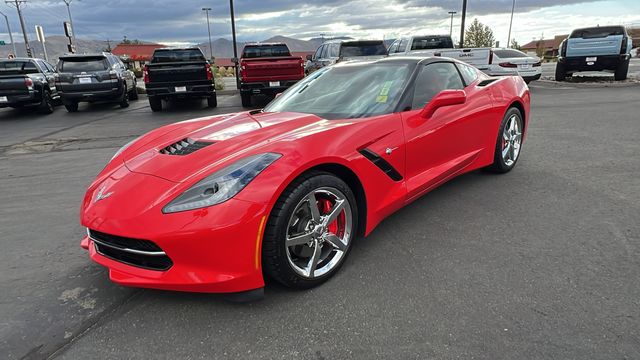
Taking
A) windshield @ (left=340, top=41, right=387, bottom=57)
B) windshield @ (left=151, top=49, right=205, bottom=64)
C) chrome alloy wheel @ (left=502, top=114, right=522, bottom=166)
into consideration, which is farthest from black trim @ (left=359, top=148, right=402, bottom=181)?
windshield @ (left=340, top=41, right=387, bottom=57)

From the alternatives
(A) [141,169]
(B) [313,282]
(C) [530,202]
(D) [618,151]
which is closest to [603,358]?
(B) [313,282]

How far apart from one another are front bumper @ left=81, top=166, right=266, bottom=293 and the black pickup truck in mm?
10437

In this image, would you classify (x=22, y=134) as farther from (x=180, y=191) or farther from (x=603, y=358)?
(x=603, y=358)

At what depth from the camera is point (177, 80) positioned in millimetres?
12102

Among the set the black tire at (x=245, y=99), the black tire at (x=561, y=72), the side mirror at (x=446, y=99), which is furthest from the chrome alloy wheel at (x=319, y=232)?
the black tire at (x=561, y=72)

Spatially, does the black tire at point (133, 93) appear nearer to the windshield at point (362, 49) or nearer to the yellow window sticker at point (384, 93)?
the windshield at point (362, 49)

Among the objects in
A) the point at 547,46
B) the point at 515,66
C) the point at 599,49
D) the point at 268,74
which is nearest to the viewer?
the point at 268,74

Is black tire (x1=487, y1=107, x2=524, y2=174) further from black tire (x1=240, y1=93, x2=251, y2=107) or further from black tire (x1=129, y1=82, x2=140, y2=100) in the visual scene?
black tire (x1=129, y1=82, x2=140, y2=100)

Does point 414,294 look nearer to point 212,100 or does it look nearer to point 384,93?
point 384,93

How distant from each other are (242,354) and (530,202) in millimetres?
2999

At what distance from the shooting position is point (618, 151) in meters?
5.62

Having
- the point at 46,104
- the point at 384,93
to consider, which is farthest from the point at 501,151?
the point at 46,104

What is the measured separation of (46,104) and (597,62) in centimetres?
1811

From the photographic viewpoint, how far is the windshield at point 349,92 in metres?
3.27
